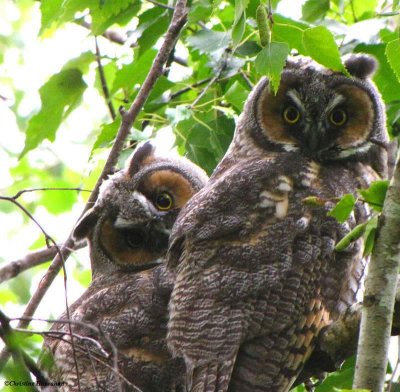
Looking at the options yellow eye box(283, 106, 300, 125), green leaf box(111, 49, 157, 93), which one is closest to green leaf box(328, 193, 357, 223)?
yellow eye box(283, 106, 300, 125)

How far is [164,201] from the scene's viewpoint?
4.27m

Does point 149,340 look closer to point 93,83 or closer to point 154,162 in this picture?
point 154,162

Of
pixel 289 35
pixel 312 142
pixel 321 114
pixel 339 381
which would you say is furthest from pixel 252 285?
pixel 289 35

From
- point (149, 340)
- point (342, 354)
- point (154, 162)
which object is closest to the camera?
point (342, 354)

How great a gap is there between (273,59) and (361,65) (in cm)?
Answer: 125

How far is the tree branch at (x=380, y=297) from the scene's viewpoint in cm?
240

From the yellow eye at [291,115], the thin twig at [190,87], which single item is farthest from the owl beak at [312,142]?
the thin twig at [190,87]

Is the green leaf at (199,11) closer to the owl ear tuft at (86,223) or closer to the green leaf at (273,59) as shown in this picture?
the green leaf at (273,59)

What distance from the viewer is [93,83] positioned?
4.93 m

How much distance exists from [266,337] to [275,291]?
18 centimetres

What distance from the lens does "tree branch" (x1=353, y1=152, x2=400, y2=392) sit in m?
2.40

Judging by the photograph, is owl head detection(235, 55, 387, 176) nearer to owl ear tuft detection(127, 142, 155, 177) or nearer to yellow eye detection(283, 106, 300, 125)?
yellow eye detection(283, 106, 300, 125)

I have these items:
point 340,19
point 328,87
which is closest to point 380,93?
point 328,87

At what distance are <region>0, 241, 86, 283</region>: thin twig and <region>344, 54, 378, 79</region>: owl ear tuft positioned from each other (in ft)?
5.81
